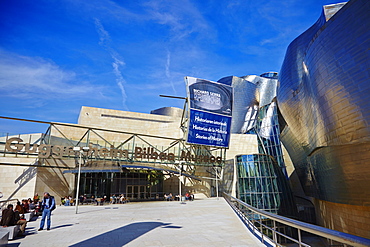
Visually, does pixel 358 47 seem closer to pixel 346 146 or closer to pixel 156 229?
pixel 346 146

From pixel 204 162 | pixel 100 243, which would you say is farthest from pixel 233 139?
pixel 100 243

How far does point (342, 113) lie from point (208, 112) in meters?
18.3

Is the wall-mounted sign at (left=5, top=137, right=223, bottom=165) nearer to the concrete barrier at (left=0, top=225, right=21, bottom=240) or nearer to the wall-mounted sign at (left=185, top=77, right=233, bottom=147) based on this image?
the wall-mounted sign at (left=185, top=77, right=233, bottom=147)

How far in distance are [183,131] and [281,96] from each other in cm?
1474

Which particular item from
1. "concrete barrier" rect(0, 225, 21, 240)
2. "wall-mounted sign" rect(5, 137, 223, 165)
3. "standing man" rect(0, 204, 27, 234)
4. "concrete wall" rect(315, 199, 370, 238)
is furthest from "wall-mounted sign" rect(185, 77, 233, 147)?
"concrete barrier" rect(0, 225, 21, 240)

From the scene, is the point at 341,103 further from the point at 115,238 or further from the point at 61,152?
the point at 61,152

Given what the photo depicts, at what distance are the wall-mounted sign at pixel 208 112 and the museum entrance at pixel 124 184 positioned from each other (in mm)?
7825

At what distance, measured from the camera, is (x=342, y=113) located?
16.1m

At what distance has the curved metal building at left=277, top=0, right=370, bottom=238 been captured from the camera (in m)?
14.8

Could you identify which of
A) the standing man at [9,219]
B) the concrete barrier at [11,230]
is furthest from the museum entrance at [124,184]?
the concrete barrier at [11,230]

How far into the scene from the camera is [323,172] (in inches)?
814

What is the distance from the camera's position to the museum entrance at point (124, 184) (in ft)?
96.9

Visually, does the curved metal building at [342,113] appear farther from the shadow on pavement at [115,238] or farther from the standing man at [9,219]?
the standing man at [9,219]

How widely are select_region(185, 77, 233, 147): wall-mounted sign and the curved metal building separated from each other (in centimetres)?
1293
